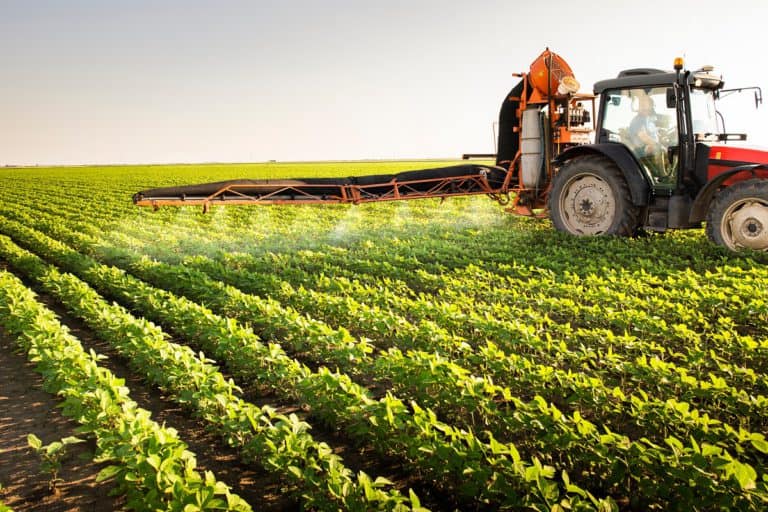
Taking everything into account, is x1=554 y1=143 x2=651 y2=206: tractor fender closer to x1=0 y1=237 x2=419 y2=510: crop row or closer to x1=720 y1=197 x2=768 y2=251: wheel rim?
x1=720 y1=197 x2=768 y2=251: wheel rim

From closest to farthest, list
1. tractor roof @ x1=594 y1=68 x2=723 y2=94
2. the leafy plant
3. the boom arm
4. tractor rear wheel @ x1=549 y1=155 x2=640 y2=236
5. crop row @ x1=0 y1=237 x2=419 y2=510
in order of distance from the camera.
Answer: crop row @ x1=0 y1=237 x2=419 y2=510
the leafy plant
tractor roof @ x1=594 y1=68 x2=723 y2=94
tractor rear wheel @ x1=549 y1=155 x2=640 y2=236
the boom arm

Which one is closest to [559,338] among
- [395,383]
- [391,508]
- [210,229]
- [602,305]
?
[602,305]

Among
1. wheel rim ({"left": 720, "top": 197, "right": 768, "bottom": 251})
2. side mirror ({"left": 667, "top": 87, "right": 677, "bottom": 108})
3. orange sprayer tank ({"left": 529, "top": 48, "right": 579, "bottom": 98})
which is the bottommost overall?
wheel rim ({"left": 720, "top": 197, "right": 768, "bottom": 251})

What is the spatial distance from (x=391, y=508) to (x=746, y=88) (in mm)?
8267

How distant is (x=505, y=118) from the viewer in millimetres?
11008

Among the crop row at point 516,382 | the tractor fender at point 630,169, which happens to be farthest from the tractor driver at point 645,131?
the crop row at point 516,382

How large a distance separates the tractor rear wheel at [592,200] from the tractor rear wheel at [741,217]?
123cm

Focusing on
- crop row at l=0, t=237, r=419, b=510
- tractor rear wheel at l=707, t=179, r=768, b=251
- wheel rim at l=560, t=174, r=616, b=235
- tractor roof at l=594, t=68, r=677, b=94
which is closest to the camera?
crop row at l=0, t=237, r=419, b=510

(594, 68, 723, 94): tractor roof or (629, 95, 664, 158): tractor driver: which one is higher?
(594, 68, 723, 94): tractor roof

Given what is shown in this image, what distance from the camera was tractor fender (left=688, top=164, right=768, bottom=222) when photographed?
7.73m

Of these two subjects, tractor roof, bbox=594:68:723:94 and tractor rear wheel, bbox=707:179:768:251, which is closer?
tractor rear wheel, bbox=707:179:768:251

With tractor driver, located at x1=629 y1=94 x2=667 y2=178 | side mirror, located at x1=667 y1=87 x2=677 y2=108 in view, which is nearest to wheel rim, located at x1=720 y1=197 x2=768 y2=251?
tractor driver, located at x1=629 y1=94 x2=667 y2=178

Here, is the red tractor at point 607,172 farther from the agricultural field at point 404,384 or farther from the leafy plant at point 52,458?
the leafy plant at point 52,458

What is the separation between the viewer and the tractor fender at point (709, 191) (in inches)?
305
